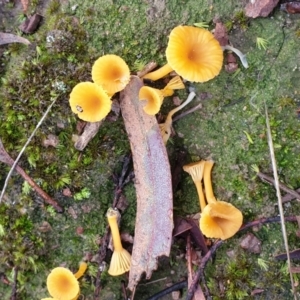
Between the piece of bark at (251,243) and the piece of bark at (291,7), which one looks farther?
the piece of bark at (251,243)

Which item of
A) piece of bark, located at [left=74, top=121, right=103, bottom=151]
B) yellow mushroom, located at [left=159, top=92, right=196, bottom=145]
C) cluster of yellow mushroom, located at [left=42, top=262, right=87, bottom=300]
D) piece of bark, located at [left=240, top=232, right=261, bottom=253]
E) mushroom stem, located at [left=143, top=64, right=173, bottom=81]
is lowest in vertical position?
piece of bark, located at [left=240, top=232, right=261, bottom=253]

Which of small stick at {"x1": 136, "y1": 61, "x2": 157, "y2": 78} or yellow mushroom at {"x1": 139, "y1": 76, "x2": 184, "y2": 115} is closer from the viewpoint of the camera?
yellow mushroom at {"x1": 139, "y1": 76, "x2": 184, "y2": 115}

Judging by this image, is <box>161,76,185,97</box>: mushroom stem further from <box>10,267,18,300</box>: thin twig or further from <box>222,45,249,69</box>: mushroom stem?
<box>10,267,18,300</box>: thin twig

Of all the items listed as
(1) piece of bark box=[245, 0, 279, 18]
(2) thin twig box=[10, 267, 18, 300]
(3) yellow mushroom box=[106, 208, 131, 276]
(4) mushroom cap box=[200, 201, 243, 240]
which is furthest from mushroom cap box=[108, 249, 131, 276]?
(1) piece of bark box=[245, 0, 279, 18]

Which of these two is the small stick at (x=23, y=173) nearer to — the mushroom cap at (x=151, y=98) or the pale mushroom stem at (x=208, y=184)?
the mushroom cap at (x=151, y=98)

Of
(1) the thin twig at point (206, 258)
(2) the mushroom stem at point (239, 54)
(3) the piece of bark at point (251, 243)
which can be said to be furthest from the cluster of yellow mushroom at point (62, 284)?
(2) the mushroom stem at point (239, 54)

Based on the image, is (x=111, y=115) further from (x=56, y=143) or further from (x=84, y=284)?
(x=84, y=284)

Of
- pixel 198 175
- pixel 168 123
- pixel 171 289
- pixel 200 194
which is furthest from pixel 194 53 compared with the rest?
pixel 171 289
